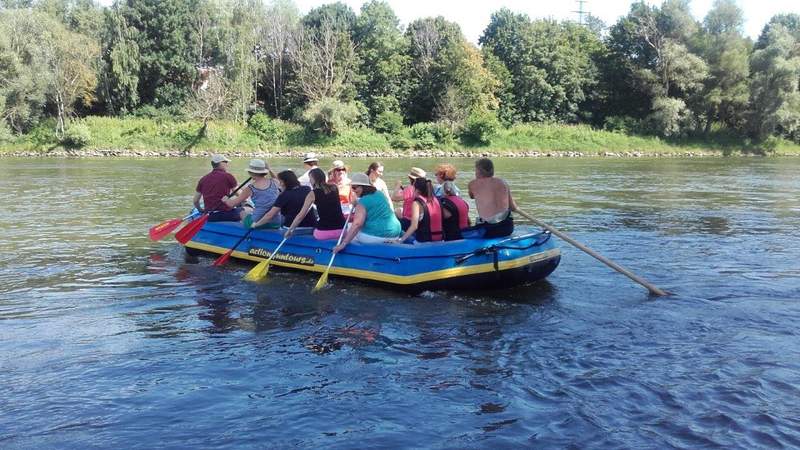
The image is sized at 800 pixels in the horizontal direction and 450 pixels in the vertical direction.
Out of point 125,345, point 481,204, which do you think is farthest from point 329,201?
point 125,345

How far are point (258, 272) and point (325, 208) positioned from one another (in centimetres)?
110

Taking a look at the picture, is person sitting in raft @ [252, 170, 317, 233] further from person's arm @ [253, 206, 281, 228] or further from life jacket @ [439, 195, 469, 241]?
life jacket @ [439, 195, 469, 241]

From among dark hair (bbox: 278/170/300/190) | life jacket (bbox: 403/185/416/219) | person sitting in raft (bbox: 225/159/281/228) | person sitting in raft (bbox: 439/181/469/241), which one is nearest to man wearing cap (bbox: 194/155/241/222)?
person sitting in raft (bbox: 225/159/281/228)

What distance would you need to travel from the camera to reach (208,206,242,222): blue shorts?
1019 centimetres

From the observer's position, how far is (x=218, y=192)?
10219 mm

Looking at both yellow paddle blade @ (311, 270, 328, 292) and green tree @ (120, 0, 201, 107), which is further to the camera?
green tree @ (120, 0, 201, 107)

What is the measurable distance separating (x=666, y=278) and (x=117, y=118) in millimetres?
41508

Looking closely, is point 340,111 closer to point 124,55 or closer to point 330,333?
point 124,55

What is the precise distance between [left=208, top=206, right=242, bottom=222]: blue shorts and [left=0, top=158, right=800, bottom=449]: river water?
76cm

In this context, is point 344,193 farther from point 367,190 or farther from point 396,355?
point 396,355

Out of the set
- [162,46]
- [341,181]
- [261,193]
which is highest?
[162,46]

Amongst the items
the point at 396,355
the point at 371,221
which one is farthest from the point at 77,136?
the point at 396,355

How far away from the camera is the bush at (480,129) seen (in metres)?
44.6

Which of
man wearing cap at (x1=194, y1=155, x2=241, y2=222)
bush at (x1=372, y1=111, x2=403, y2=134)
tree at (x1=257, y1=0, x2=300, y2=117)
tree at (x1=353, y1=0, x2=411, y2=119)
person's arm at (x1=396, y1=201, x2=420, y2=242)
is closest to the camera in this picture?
person's arm at (x1=396, y1=201, x2=420, y2=242)
